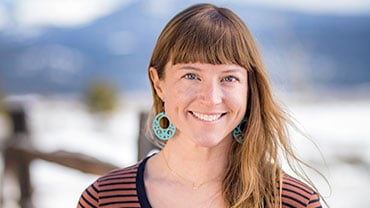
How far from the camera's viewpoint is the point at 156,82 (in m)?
1.34

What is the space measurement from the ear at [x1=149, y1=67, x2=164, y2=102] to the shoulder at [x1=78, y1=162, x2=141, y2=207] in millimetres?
163

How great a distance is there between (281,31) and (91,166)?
18013 millimetres

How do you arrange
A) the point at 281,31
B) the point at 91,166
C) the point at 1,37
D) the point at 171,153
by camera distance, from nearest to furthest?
→ the point at 171,153, the point at 91,166, the point at 281,31, the point at 1,37

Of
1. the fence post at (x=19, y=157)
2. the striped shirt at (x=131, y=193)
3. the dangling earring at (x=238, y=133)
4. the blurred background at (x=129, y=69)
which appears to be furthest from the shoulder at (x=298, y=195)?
the blurred background at (x=129, y=69)

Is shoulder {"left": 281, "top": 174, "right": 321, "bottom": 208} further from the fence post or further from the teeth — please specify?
the fence post

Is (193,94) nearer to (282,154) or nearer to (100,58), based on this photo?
(282,154)

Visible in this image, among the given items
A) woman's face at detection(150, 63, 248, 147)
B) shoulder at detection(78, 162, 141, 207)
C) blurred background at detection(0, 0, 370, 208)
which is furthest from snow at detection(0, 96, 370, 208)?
shoulder at detection(78, 162, 141, 207)

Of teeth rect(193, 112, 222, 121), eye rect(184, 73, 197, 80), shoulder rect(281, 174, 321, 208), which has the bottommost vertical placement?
shoulder rect(281, 174, 321, 208)

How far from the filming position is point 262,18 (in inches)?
825

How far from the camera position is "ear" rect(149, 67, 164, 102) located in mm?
1330

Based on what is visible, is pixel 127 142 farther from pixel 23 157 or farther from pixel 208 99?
pixel 208 99

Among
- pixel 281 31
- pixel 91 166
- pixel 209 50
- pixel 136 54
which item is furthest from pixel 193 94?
pixel 136 54

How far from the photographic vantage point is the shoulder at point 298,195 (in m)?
1.27

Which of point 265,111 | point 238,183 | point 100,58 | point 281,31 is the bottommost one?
point 100,58
